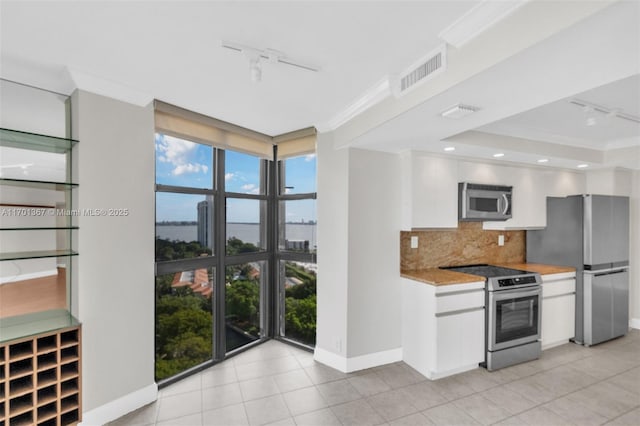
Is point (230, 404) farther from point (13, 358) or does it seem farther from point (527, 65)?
point (527, 65)

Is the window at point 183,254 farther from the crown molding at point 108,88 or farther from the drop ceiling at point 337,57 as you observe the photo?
the drop ceiling at point 337,57

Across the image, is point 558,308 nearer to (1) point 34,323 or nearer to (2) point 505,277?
(2) point 505,277

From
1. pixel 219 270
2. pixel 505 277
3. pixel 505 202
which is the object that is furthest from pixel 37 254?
pixel 505 202

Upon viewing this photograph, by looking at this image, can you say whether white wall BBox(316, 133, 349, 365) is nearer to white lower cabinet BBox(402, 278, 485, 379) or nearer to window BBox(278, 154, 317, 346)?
window BBox(278, 154, 317, 346)

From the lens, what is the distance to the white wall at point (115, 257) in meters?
2.17

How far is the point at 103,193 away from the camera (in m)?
2.26

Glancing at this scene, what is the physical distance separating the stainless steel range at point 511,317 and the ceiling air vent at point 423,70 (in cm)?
224

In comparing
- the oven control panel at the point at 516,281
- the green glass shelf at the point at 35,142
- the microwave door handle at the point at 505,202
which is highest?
the green glass shelf at the point at 35,142

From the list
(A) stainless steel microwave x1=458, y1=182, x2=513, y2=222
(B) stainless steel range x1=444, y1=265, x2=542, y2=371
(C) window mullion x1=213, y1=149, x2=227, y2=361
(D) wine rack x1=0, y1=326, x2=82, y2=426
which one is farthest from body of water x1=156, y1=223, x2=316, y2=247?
(B) stainless steel range x1=444, y1=265, x2=542, y2=371

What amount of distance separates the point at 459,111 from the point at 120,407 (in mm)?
3266

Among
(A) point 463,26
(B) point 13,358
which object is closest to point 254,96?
(A) point 463,26

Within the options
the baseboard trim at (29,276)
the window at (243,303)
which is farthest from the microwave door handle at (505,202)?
the baseboard trim at (29,276)

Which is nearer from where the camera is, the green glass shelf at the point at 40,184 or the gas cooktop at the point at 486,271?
the green glass shelf at the point at 40,184

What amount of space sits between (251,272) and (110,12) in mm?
2774
